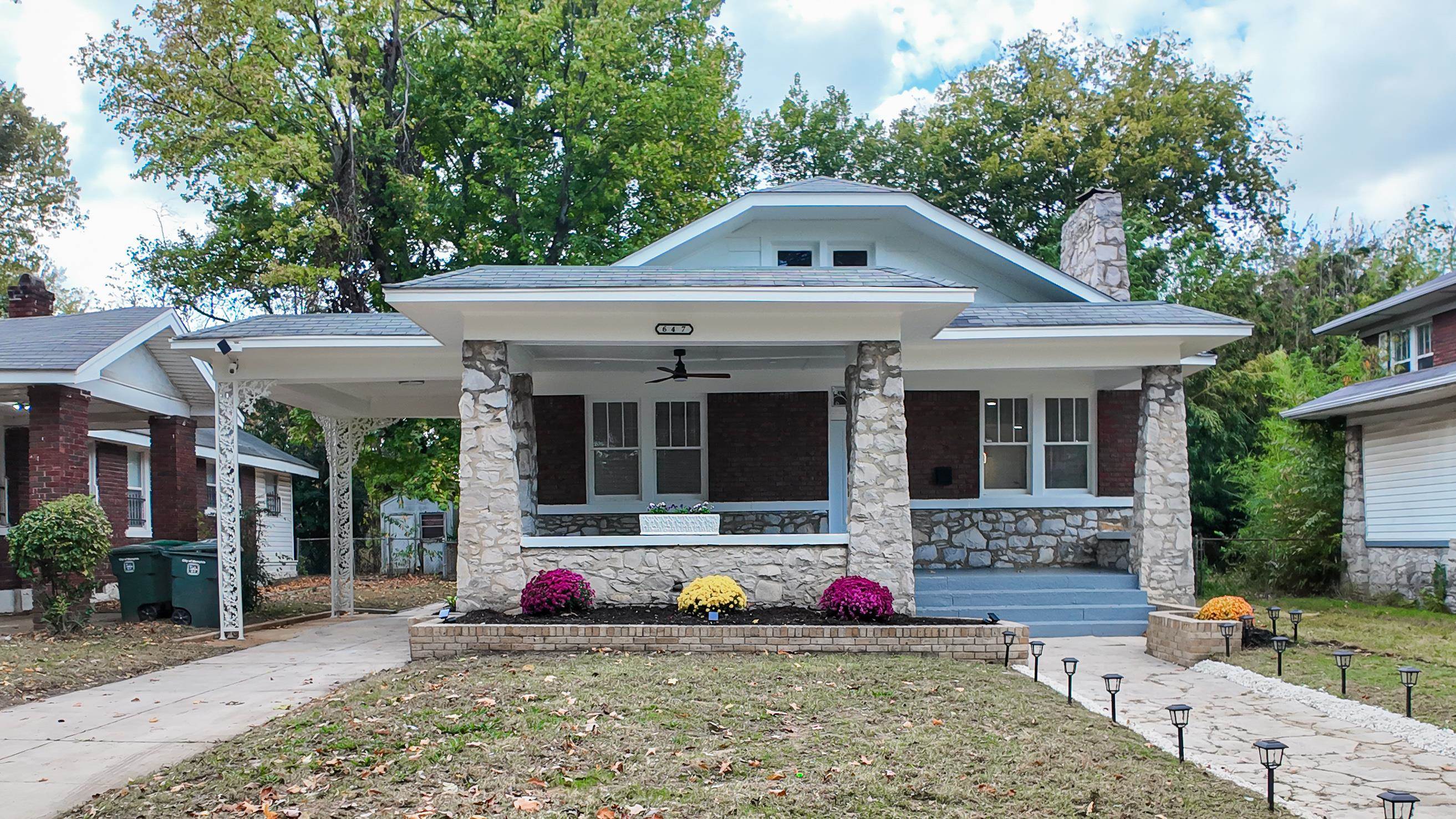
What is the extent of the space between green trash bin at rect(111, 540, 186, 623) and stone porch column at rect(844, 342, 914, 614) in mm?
8451

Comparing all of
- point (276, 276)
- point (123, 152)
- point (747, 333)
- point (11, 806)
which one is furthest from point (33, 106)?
point (11, 806)

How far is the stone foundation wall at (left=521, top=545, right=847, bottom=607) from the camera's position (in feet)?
32.9

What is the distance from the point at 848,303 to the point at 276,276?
13.1 m

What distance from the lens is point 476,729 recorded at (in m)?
5.89

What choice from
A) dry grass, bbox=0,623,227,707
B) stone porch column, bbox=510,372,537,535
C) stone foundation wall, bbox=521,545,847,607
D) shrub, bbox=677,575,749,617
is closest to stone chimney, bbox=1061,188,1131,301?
stone foundation wall, bbox=521,545,847,607

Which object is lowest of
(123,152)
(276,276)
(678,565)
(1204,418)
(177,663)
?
(177,663)

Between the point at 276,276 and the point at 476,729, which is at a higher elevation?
the point at 276,276

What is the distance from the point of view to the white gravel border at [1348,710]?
6219 millimetres

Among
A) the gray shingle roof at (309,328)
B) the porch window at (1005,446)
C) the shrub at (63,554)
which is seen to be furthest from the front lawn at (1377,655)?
the shrub at (63,554)

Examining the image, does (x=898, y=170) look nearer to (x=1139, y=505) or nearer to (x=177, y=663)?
(x=1139, y=505)

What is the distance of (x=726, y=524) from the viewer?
42.5 ft

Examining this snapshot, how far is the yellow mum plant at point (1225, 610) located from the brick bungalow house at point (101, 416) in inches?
487

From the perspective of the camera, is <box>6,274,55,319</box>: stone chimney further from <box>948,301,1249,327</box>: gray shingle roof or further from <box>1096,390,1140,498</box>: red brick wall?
<box>1096,390,1140,498</box>: red brick wall

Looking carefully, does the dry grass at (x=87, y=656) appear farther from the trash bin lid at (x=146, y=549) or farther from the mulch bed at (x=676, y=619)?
the mulch bed at (x=676, y=619)
